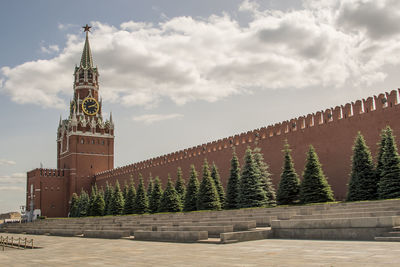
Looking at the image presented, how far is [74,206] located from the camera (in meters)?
39.5

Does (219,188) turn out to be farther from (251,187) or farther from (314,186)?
(314,186)

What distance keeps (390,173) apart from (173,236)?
26.3ft

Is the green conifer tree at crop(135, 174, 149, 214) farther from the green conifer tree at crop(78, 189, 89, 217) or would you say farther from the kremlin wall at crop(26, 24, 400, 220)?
the green conifer tree at crop(78, 189, 89, 217)

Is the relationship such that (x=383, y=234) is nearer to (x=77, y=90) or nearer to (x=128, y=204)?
(x=128, y=204)

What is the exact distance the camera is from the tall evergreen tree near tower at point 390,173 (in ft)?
44.7

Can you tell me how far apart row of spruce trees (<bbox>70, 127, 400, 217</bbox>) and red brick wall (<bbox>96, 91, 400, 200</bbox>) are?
0.87 m

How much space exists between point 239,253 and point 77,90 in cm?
4301

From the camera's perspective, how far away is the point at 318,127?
19.3 metres

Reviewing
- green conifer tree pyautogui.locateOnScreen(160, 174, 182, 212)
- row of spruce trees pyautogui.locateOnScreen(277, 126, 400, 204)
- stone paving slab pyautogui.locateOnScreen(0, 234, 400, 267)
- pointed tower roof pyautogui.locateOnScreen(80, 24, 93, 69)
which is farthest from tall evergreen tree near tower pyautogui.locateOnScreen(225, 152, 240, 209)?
pointed tower roof pyautogui.locateOnScreen(80, 24, 93, 69)

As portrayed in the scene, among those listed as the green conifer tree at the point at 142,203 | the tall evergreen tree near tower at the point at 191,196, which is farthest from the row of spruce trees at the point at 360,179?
the green conifer tree at the point at 142,203

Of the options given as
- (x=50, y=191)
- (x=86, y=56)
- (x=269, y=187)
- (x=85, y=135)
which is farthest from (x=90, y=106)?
(x=269, y=187)

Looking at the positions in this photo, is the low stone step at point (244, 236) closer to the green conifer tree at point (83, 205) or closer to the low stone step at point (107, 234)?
the low stone step at point (107, 234)

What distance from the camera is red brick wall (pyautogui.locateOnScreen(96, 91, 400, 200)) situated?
16.8m

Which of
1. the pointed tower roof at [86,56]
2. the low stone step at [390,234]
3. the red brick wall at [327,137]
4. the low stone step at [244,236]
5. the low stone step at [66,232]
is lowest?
the low stone step at [66,232]
